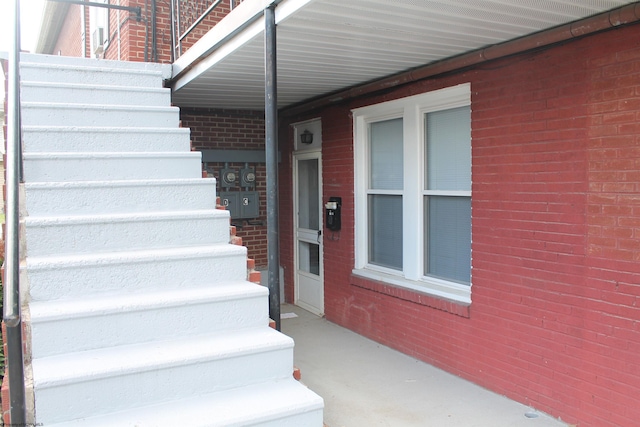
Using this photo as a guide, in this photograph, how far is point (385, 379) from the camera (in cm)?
459

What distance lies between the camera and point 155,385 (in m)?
2.51

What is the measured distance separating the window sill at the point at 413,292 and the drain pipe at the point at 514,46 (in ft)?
6.19

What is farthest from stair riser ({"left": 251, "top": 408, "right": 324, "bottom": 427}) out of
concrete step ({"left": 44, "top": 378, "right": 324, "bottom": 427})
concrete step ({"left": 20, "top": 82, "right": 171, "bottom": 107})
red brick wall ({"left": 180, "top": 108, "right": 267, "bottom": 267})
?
red brick wall ({"left": 180, "top": 108, "right": 267, "bottom": 267})

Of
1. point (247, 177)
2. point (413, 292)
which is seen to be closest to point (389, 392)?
point (413, 292)

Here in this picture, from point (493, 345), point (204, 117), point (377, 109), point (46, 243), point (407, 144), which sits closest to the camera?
point (46, 243)

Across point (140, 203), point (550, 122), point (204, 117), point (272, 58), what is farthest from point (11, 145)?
point (204, 117)

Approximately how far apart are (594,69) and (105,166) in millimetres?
3271

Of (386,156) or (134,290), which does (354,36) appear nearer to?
(386,156)

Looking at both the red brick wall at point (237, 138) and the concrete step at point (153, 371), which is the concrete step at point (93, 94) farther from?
the concrete step at point (153, 371)

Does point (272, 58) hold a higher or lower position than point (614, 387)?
higher

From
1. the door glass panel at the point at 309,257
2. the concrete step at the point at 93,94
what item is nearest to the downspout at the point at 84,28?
the door glass panel at the point at 309,257

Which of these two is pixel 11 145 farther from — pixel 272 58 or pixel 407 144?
pixel 407 144

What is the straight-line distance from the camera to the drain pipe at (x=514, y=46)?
312 cm

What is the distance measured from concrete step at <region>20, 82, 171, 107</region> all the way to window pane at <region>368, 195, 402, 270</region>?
2.44 metres
